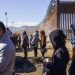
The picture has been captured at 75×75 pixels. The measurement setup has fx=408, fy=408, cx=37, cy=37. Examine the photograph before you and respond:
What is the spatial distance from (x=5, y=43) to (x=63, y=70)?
1497mm

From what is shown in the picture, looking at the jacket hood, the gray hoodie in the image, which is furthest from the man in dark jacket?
the gray hoodie

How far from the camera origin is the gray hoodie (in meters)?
5.01

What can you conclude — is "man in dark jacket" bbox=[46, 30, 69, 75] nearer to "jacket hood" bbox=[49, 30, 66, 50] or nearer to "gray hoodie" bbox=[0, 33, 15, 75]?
"jacket hood" bbox=[49, 30, 66, 50]

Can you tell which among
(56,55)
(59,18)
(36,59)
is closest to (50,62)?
(56,55)

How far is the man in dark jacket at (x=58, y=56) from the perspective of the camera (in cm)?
621

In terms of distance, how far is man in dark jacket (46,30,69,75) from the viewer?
20.4 feet

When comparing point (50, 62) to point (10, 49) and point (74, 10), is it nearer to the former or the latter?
point (10, 49)

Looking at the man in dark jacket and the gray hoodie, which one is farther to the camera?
the man in dark jacket

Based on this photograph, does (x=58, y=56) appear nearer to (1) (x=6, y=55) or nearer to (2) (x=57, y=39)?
(2) (x=57, y=39)

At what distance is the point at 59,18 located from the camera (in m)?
46.0

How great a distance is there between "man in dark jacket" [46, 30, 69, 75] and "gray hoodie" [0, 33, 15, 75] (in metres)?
1.17

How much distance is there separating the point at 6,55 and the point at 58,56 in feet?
4.48

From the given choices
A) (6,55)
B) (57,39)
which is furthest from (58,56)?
(6,55)

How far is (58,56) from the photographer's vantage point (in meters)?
6.22
